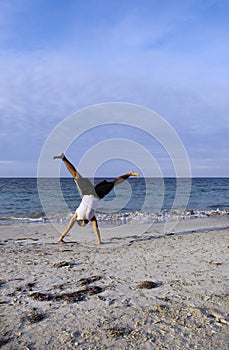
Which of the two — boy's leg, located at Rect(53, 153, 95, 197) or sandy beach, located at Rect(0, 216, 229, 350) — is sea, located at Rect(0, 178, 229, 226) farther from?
sandy beach, located at Rect(0, 216, 229, 350)

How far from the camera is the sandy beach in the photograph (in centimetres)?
445

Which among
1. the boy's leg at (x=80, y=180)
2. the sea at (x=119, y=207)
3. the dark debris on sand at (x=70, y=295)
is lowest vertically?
the dark debris on sand at (x=70, y=295)

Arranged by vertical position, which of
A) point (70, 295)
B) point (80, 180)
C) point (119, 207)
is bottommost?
point (70, 295)

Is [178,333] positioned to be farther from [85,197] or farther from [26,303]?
[85,197]

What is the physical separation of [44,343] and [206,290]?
298cm

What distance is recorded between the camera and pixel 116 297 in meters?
5.78

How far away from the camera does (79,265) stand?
7.96m

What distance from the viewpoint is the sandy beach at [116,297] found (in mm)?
4449

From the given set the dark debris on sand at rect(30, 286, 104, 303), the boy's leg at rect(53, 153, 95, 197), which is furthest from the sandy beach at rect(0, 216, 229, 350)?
the boy's leg at rect(53, 153, 95, 197)

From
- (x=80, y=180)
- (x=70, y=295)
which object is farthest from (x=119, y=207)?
(x=70, y=295)

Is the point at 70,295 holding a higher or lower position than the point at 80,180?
lower

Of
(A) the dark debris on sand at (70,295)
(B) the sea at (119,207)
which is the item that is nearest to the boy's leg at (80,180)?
(B) the sea at (119,207)

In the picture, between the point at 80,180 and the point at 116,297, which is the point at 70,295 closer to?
the point at 116,297

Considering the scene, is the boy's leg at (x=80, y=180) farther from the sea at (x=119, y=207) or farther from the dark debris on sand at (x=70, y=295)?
the dark debris on sand at (x=70, y=295)
